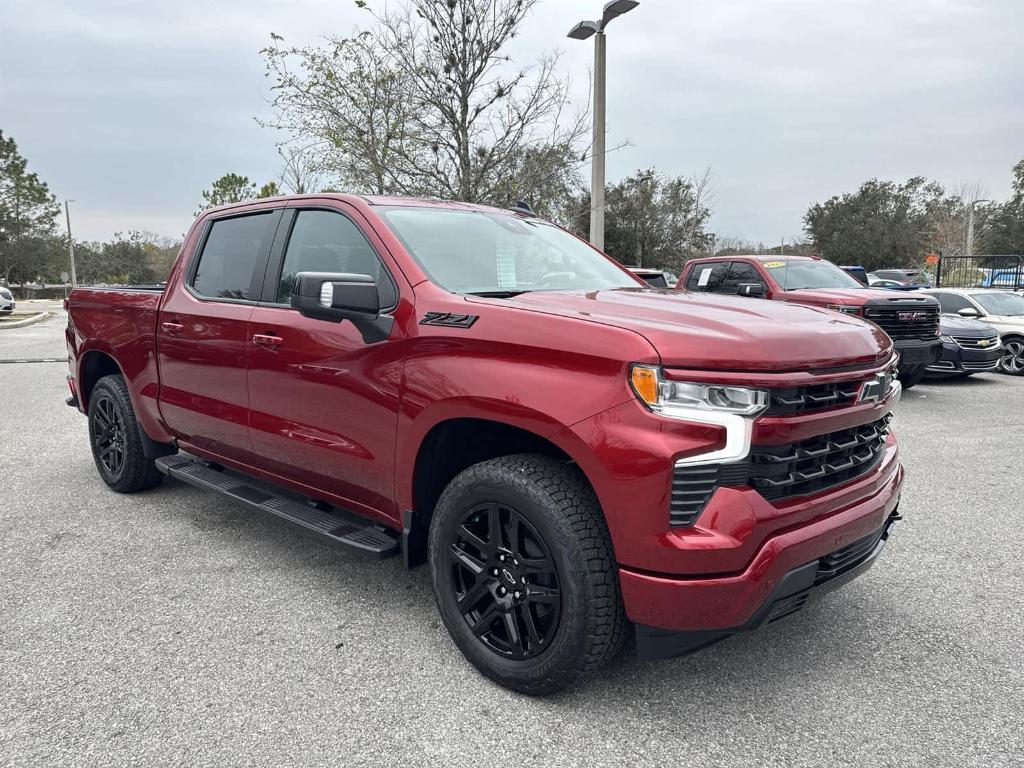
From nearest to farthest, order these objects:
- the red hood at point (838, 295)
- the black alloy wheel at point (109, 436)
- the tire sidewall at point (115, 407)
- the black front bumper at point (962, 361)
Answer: the tire sidewall at point (115, 407)
the black alloy wheel at point (109, 436)
the red hood at point (838, 295)
the black front bumper at point (962, 361)

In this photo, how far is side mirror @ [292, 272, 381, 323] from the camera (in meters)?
2.67

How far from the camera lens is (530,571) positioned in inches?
95.4

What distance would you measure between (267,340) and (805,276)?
850cm

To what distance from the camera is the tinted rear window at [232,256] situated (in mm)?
3703

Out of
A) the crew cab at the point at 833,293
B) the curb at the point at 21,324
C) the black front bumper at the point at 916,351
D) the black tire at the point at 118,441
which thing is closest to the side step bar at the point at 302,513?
the black tire at the point at 118,441

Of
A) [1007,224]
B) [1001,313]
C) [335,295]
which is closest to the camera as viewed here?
[335,295]

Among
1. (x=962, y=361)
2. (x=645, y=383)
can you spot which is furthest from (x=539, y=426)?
(x=962, y=361)

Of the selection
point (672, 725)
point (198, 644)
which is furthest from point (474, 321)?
point (198, 644)

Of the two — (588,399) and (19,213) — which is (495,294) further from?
(19,213)

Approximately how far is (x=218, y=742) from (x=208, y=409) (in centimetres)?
197

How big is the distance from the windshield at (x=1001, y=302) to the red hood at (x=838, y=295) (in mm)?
4428

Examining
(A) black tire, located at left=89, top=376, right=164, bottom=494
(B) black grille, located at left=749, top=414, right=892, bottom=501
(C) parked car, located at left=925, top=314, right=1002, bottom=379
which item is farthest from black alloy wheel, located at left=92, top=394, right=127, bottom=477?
(C) parked car, located at left=925, top=314, right=1002, bottom=379

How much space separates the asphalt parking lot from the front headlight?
1102 mm

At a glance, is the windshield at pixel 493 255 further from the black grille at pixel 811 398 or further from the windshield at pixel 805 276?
the windshield at pixel 805 276
